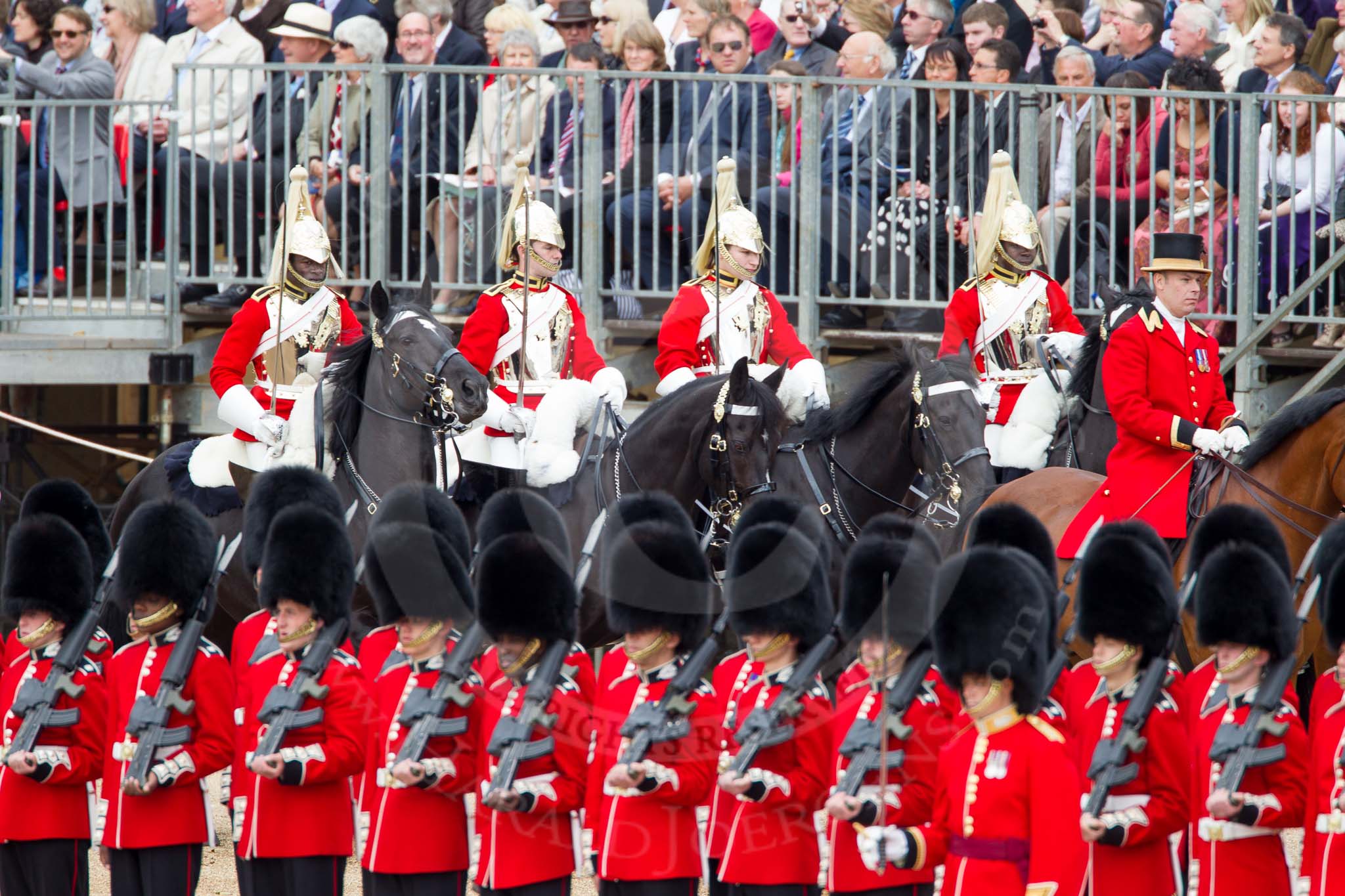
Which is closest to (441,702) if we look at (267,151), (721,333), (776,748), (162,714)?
(162,714)

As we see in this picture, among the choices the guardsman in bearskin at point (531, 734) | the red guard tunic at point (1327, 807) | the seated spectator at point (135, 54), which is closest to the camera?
the red guard tunic at point (1327, 807)

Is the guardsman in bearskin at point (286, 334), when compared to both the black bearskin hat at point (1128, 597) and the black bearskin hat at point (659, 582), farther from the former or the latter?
the black bearskin hat at point (1128, 597)

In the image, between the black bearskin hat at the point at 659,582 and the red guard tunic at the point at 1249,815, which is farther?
the black bearskin hat at the point at 659,582

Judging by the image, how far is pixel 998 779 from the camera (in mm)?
5430

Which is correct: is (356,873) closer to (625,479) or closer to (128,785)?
(625,479)

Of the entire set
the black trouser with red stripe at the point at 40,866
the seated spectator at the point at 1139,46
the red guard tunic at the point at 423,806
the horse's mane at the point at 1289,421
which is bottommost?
the black trouser with red stripe at the point at 40,866

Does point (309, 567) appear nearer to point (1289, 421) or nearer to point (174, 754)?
point (174, 754)

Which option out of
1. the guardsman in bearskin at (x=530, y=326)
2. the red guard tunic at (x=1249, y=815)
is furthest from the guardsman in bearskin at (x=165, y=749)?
the guardsman in bearskin at (x=530, y=326)

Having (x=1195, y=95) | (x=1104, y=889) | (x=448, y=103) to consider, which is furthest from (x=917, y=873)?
(x=448, y=103)

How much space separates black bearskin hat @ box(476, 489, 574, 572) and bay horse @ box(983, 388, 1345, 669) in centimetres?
183

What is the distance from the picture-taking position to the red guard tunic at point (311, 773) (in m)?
6.41

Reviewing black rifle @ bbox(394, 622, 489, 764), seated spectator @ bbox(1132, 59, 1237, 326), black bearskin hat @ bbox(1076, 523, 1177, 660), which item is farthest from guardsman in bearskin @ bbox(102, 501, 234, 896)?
seated spectator @ bbox(1132, 59, 1237, 326)

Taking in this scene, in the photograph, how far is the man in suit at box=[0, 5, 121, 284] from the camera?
12383 millimetres

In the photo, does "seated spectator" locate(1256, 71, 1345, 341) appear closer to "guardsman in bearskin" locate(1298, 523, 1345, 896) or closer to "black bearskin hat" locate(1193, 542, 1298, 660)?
A: "black bearskin hat" locate(1193, 542, 1298, 660)
